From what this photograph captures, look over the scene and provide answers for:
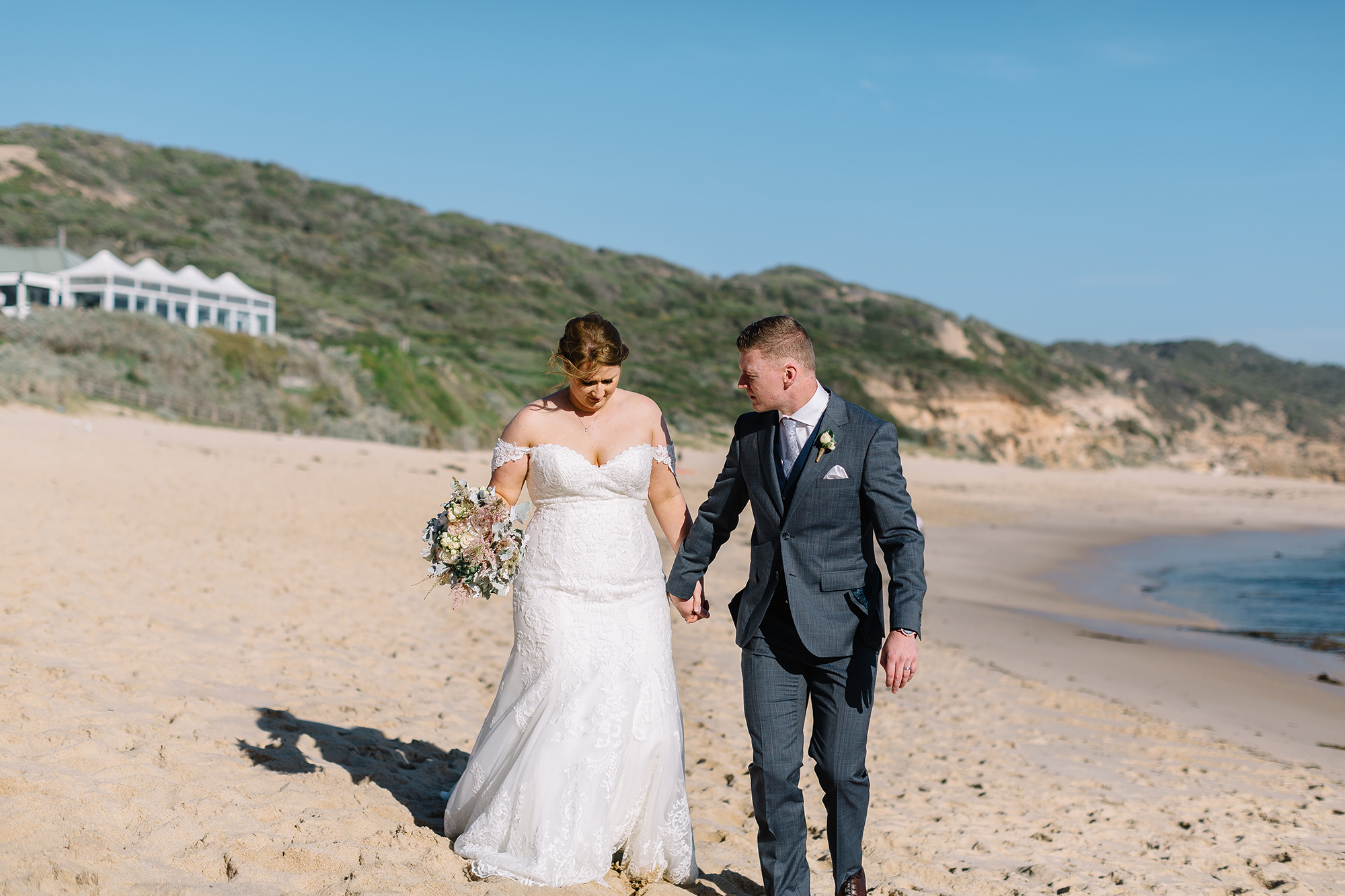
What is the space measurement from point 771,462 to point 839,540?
357mm

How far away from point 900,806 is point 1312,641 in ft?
28.9

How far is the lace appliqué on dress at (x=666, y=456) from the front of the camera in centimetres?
385

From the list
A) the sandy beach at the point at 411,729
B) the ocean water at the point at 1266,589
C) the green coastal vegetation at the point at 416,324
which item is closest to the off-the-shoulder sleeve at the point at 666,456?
the sandy beach at the point at 411,729

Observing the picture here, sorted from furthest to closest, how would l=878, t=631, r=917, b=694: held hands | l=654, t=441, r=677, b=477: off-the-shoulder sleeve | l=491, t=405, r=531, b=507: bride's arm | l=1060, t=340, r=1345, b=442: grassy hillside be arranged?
l=1060, t=340, r=1345, b=442: grassy hillside
l=654, t=441, r=677, b=477: off-the-shoulder sleeve
l=491, t=405, r=531, b=507: bride's arm
l=878, t=631, r=917, b=694: held hands

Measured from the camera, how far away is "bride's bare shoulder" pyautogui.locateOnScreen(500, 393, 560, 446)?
3.72 metres

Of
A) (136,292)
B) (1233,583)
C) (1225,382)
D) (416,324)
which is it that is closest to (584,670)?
(1233,583)

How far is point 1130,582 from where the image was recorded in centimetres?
1611

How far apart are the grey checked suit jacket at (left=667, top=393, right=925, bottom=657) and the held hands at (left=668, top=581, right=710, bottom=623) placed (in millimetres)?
258

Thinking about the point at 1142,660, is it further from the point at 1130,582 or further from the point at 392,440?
the point at 392,440

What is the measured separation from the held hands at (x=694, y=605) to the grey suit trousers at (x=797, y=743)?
318 mm

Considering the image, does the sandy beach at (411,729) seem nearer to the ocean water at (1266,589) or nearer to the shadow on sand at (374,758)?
the shadow on sand at (374,758)

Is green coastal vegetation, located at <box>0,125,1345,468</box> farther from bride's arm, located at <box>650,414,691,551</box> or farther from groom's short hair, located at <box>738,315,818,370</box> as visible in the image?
groom's short hair, located at <box>738,315,818,370</box>

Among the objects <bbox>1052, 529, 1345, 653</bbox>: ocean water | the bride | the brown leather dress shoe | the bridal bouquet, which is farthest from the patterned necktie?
<bbox>1052, 529, 1345, 653</bbox>: ocean water

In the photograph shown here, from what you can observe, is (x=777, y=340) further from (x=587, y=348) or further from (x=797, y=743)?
(x=797, y=743)
